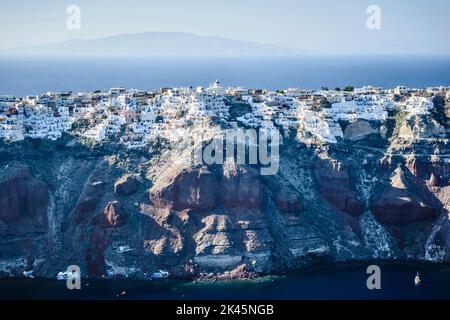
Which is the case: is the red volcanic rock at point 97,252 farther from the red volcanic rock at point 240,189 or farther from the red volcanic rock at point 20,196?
the red volcanic rock at point 240,189

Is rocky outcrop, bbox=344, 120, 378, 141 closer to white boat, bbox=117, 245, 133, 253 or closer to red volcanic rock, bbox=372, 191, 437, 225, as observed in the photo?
red volcanic rock, bbox=372, 191, 437, 225

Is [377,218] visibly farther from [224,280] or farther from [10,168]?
[10,168]

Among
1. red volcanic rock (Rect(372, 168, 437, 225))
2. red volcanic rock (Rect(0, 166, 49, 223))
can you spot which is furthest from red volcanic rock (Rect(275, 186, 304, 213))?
red volcanic rock (Rect(0, 166, 49, 223))
